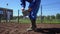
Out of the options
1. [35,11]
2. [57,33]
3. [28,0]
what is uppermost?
[28,0]

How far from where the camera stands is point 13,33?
476cm

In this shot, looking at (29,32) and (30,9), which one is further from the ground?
(30,9)

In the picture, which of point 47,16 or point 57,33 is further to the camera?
point 47,16

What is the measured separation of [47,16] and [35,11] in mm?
10706

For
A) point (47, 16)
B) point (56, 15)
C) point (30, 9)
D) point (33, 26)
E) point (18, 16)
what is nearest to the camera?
point (30, 9)

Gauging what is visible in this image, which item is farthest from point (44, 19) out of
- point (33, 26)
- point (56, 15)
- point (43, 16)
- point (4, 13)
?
point (33, 26)

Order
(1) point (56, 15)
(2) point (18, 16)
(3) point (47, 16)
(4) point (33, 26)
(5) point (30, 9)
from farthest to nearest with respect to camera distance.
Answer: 1. (2) point (18, 16)
2. (3) point (47, 16)
3. (1) point (56, 15)
4. (4) point (33, 26)
5. (5) point (30, 9)

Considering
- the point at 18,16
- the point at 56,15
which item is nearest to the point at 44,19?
the point at 56,15

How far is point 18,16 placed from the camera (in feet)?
55.5

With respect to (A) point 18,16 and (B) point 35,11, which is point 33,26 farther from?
(A) point 18,16

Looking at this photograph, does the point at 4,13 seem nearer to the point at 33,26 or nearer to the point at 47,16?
the point at 47,16

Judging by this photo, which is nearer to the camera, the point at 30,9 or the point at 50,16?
the point at 30,9

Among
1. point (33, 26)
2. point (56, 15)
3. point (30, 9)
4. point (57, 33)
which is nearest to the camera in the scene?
point (57, 33)

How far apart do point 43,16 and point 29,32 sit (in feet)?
35.0
